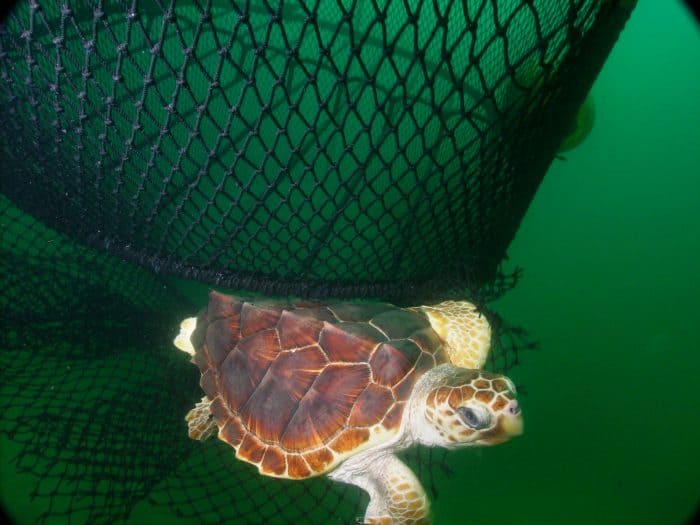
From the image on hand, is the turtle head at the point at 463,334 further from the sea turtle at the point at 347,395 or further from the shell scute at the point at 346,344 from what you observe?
the shell scute at the point at 346,344

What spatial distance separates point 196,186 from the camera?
4.48 ft

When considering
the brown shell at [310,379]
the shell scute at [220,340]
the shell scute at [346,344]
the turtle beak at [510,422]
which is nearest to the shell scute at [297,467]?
the brown shell at [310,379]

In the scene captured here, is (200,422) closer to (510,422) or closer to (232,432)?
(232,432)

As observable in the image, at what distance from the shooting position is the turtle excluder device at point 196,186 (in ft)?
4.00

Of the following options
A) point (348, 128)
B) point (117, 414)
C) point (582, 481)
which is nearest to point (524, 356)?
point (582, 481)

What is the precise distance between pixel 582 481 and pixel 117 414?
4111mm

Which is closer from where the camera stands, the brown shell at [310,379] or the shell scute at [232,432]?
the brown shell at [310,379]

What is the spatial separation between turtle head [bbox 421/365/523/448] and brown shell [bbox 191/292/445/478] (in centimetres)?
13

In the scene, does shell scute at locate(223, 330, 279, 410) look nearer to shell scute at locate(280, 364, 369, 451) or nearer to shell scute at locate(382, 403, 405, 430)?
shell scute at locate(280, 364, 369, 451)

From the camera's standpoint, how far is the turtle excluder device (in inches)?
48.0

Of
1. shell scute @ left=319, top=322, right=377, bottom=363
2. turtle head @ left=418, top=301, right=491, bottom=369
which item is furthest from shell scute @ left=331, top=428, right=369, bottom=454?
turtle head @ left=418, top=301, right=491, bottom=369

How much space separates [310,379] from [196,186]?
2.50ft

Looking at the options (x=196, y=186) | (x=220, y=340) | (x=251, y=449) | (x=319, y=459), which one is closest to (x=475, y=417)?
(x=319, y=459)

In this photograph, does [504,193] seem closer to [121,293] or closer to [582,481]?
[121,293]
